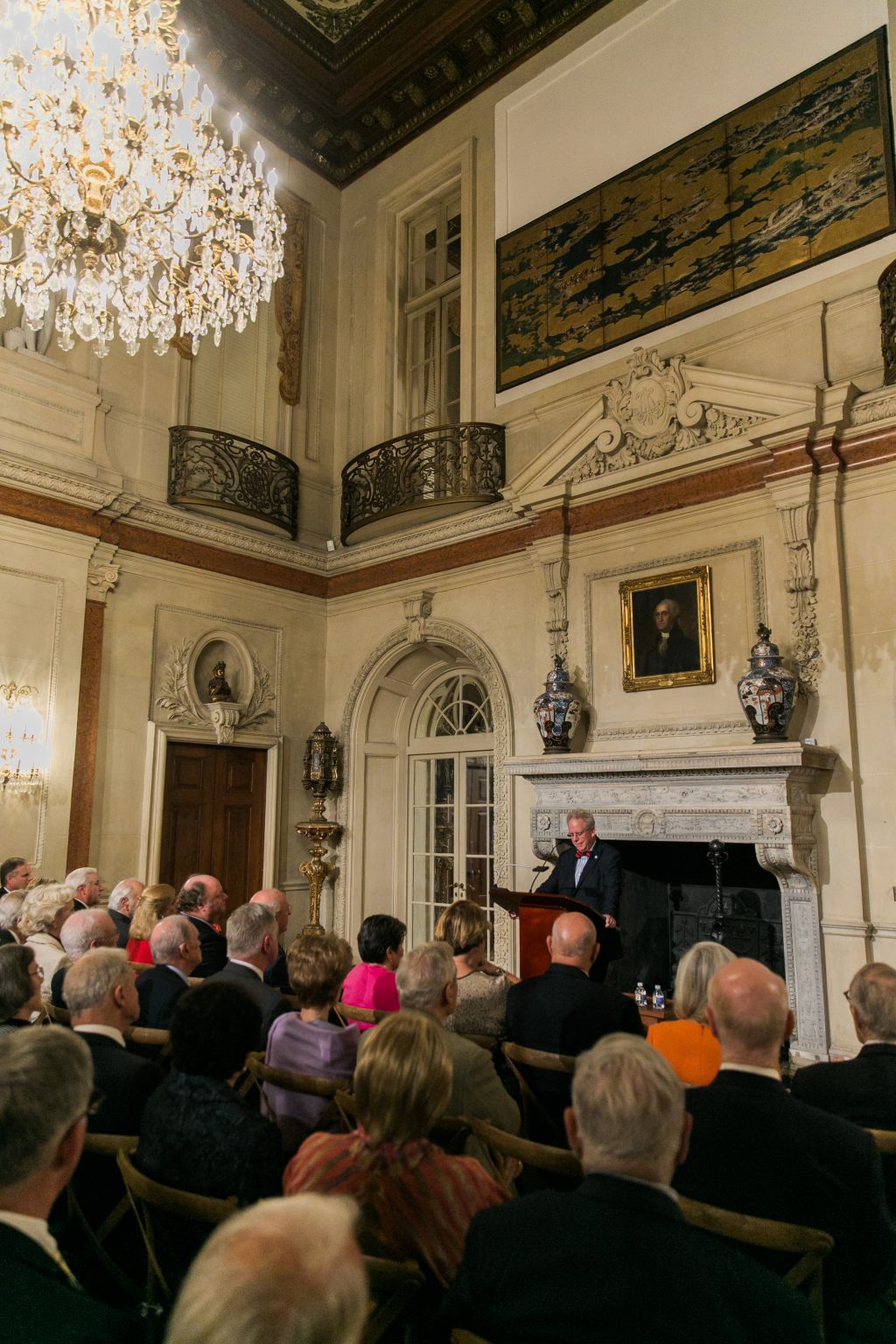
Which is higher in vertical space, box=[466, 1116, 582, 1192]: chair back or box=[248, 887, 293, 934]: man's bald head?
box=[248, 887, 293, 934]: man's bald head

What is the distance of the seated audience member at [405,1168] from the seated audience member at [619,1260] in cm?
26

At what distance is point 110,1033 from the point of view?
2.50 meters

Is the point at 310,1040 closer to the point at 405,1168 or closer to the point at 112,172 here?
the point at 405,1168

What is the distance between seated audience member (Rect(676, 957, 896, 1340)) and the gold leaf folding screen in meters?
5.91

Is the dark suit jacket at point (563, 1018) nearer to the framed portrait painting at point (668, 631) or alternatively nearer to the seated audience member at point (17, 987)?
the seated audience member at point (17, 987)

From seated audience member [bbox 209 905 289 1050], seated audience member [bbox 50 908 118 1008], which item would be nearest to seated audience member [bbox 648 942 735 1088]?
seated audience member [bbox 209 905 289 1050]

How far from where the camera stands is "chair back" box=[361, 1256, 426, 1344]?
155 centimetres

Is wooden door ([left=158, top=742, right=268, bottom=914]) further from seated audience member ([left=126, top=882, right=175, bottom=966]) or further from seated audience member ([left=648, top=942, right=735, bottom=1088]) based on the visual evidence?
seated audience member ([left=648, top=942, right=735, bottom=1088])

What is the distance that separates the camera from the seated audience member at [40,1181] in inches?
50.6

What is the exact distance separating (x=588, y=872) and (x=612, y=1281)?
444 cm

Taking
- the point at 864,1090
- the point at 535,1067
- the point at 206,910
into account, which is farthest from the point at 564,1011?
the point at 206,910

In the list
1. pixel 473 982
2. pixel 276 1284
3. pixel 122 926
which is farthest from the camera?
pixel 122 926

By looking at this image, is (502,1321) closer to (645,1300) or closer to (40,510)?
(645,1300)

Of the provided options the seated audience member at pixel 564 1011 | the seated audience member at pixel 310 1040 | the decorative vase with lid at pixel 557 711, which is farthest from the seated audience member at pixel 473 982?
the decorative vase with lid at pixel 557 711
